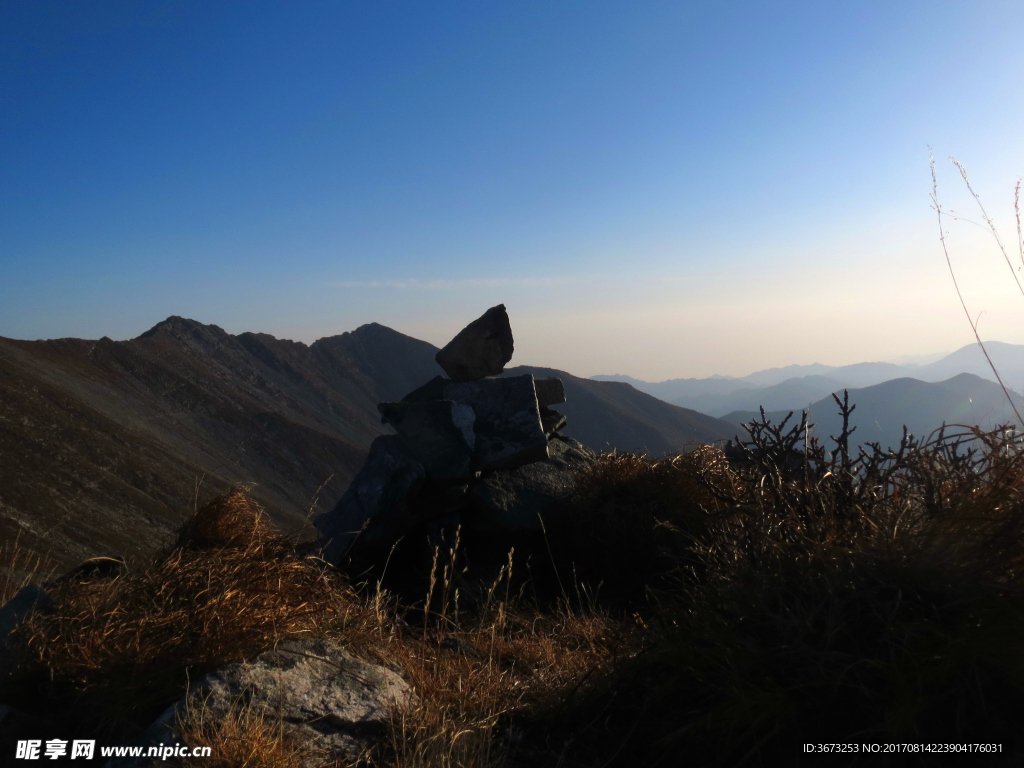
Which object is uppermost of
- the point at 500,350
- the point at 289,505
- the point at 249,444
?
the point at 500,350

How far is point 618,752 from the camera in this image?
2.07m

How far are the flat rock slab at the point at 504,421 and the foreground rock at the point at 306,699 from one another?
385 cm

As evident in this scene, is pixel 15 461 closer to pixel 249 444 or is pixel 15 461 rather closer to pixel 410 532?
pixel 249 444

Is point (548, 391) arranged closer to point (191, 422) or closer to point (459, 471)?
point (459, 471)

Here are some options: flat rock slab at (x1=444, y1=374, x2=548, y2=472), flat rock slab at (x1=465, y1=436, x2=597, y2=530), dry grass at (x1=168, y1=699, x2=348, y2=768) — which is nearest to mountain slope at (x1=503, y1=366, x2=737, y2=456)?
flat rock slab at (x1=444, y1=374, x2=548, y2=472)

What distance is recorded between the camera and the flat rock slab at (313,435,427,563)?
590 centimetres

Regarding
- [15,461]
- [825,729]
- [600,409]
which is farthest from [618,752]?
[600,409]

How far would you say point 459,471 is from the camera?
6145 millimetres

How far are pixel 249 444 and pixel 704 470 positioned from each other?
5734 centimetres

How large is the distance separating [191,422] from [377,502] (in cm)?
5710

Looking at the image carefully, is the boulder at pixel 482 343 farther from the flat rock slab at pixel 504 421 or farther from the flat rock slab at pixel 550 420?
the flat rock slab at pixel 550 420

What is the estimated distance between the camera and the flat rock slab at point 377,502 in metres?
5.90

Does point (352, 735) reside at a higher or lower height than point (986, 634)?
lower

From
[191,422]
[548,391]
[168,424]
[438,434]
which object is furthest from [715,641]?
[191,422]
